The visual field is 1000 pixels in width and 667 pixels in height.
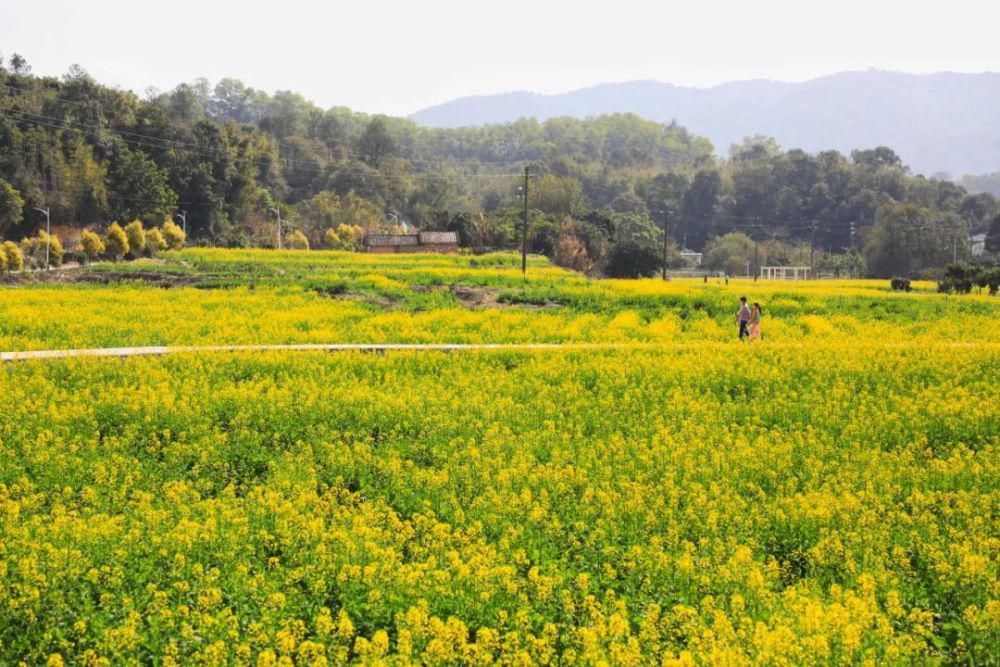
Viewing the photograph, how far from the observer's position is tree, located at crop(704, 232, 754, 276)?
105 m

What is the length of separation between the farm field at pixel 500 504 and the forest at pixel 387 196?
169ft

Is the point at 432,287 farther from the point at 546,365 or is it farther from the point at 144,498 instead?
the point at 144,498

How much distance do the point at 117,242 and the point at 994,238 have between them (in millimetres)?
96837

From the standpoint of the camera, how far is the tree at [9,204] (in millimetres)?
68750

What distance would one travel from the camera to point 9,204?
226 ft

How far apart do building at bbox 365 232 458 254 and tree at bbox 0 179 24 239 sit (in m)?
27.8

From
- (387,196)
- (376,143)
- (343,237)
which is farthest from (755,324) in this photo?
(376,143)

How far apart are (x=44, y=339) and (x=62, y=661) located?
16974 millimetres

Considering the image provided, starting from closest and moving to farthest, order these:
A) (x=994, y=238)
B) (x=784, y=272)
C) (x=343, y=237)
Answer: (x=343, y=237) → (x=784, y=272) → (x=994, y=238)

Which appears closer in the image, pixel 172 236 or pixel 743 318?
pixel 743 318

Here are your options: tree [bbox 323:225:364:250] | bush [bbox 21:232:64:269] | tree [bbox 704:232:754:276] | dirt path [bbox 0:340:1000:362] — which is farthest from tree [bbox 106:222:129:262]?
tree [bbox 704:232:754:276]

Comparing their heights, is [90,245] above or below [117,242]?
below

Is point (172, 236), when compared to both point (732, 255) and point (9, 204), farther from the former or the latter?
point (732, 255)

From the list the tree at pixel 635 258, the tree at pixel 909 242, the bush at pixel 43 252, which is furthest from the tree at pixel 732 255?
the bush at pixel 43 252
